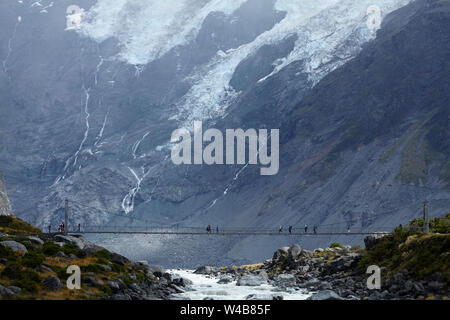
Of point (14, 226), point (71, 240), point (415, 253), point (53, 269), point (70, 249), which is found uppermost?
point (14, 226)

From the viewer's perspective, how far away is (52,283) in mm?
45250

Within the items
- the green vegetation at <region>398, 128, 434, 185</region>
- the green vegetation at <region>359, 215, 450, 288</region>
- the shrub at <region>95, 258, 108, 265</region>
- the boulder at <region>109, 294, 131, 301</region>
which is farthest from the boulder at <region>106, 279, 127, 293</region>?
the green vegetation at <region>398, 128, 434, 185</region>

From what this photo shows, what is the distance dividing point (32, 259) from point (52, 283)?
12.9ft

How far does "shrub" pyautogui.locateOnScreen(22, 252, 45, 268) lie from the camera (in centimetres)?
4784

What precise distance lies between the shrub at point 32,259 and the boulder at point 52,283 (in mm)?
2908

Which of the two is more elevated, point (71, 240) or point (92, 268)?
point (71, 240)

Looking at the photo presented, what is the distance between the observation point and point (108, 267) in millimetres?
55688

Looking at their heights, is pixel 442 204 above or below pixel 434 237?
above

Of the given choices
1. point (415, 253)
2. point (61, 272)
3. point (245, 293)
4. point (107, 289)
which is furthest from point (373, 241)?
point (61, 272)

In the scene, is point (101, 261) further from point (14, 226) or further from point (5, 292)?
point (14, 226)
